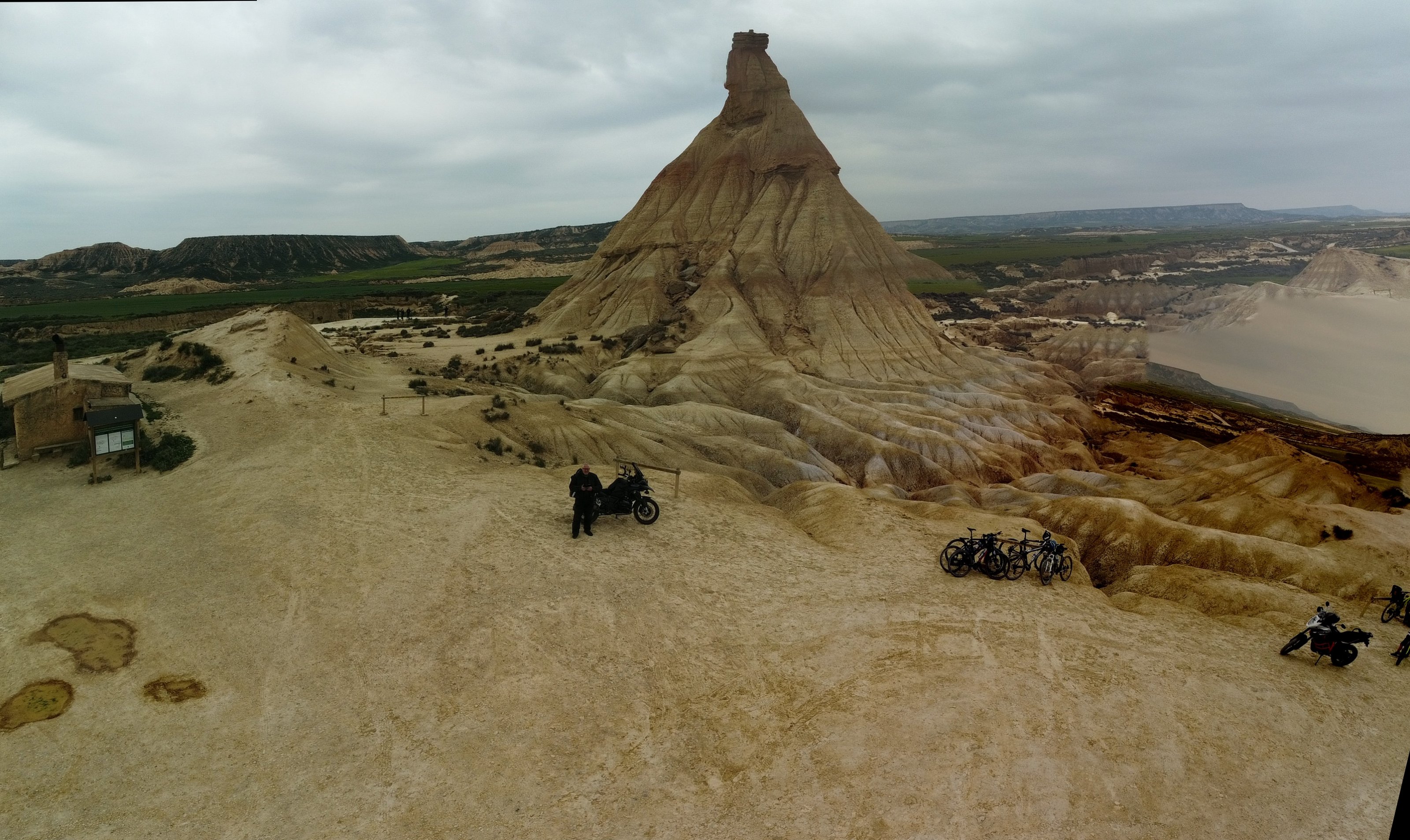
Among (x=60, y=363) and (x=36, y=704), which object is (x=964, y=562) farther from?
(x=60, y=363)

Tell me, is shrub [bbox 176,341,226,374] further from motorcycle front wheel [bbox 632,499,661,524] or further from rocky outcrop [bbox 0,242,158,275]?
rocky outcrop [bbox 0,242,158,275]

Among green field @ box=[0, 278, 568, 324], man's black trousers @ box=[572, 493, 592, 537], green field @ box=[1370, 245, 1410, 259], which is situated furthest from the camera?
green field @ box=[1370, 245, 1410, 259]

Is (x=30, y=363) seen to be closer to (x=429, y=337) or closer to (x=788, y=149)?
(x=429, y=337)

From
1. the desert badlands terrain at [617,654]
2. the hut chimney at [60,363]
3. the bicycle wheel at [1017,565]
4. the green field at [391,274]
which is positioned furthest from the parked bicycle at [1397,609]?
the green field at [391,274]

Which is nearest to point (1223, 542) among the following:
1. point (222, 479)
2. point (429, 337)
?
point (222, 479)

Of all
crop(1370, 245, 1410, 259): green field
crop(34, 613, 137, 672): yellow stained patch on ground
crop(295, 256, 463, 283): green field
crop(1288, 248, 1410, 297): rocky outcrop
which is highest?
crop(295, 256, 463, 283): green field

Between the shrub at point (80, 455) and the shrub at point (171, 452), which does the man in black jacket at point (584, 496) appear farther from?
the shrub at point (80, 455)

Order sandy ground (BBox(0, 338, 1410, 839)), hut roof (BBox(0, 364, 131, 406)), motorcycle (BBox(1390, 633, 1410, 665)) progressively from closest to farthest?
1. sandy ground (BBox(0, 338, 1410, 839))
2. motorcycle (BBox(1390, 633, 1410, 665))
3. hut roof (BBox(0, 364, 131, 406))

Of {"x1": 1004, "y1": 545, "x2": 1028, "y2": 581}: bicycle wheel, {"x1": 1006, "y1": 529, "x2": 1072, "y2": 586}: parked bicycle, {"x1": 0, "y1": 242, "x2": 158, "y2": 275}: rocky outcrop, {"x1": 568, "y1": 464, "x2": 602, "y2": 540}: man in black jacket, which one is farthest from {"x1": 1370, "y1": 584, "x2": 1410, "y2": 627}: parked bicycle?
{"x1": 0, "y1": 242, "x2": 158, "y2": 275}: rocky outcrop
